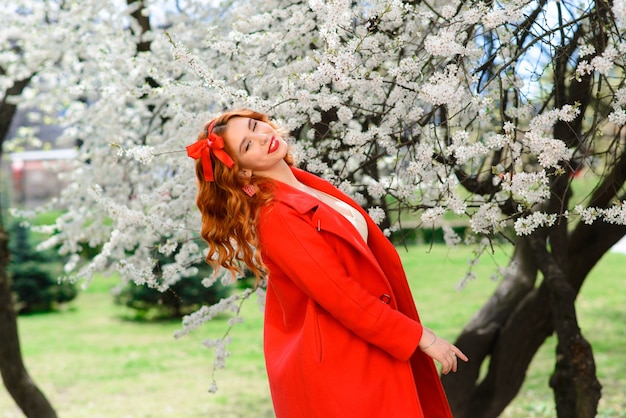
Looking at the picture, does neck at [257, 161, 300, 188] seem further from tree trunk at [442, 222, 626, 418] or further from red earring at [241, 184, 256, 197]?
tree trunk at [442, 222, 626, 418]

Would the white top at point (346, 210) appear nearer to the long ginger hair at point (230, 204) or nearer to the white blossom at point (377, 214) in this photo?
the long ginger hair at point (230, 204)

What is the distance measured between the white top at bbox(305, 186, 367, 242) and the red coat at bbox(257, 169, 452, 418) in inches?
4.1

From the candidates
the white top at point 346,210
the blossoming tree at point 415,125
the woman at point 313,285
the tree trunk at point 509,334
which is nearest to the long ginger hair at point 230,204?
the woman at point 313,285

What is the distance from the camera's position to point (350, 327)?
2311 millimetres

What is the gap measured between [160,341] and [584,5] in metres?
7.69

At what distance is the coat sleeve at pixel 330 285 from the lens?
2.28m

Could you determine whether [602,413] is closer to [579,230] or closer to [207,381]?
[579,230]

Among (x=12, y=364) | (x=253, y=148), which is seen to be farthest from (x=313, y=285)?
(x=12, y=364)

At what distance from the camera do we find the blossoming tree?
8.58 feet

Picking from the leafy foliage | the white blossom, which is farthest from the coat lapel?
the leafy foliage

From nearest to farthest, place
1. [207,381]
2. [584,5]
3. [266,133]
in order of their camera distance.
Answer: [266,133] < [584,5] < [207,381]

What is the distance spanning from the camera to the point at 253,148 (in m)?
2.46

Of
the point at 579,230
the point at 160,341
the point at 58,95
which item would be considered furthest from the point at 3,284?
the point at 160,341

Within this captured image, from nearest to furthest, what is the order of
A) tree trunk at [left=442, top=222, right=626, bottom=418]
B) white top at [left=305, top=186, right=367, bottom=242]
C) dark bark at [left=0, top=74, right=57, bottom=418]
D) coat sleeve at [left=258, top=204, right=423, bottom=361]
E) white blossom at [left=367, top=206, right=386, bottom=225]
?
coat sleeve at [left=258, top=204, right=423, bottom=361] → white top at [left=305, top=186, right=367, bottom=242] → white blossom at [left=367, top=206, right=386, bottom=225] → tree trunk at [left=442, top=222, right=626, bottom=418] → dark bark at [left=0, top=74, right=57, bottom=418]
